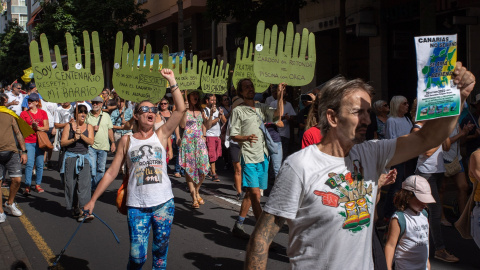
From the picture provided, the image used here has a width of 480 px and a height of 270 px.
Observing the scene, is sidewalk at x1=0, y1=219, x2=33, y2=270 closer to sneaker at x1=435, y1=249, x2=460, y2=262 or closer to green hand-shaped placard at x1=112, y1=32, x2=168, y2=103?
green hand-shaped placard at x1=112, y1=32, x2=168, y2=103

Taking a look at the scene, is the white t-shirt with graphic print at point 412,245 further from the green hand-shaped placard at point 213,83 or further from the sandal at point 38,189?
the sandal at point 38,189

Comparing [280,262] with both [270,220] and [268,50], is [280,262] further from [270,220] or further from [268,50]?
[270,220]

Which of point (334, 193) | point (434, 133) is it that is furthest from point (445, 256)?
point (334, 193)

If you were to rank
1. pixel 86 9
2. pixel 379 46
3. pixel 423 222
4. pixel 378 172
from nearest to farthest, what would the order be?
pixel 378 172 < pixel 423 222 < pixel 379 46 < pixel 86 9

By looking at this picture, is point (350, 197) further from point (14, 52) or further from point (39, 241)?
point (14, 52)

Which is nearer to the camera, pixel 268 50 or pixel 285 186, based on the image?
pixel 285 186

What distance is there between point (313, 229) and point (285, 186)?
0.76 ft

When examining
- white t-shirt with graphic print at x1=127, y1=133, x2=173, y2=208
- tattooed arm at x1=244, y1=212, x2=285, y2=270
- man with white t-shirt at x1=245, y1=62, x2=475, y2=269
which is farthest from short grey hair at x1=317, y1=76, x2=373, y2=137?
white t-shirt with graphic print at x1=127, y1=133, x2=173, y2=208

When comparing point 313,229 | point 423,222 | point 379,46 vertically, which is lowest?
point 423,222

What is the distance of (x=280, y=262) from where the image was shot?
6094mm

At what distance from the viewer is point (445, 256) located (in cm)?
609

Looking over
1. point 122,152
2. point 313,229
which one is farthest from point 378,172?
point 122,152

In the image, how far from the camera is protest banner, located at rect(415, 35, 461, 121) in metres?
2.39

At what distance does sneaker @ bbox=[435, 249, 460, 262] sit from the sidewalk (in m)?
4.19
